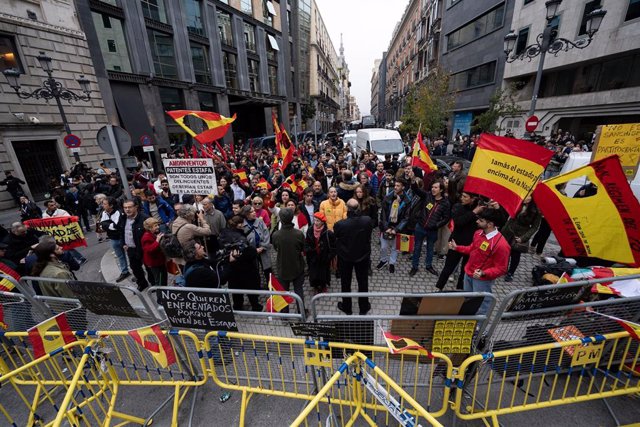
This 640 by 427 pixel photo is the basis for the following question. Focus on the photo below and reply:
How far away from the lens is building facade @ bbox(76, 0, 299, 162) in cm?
1717

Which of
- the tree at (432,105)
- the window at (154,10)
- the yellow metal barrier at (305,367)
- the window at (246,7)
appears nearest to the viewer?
the yellow metal barrier at (305,367)

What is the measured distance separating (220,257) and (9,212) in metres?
15.4

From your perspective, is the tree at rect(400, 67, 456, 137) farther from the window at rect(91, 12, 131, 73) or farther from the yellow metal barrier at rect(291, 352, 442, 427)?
the yellow metal barrier at rect(291, 352, 442, 427)

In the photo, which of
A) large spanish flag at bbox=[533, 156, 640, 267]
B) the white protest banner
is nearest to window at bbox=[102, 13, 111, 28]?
the white protest banner

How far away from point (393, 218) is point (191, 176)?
4.20 m

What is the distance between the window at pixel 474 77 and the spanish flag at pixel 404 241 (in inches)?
1009

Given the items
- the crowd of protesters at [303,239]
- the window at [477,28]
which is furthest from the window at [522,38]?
the crowd of protesters at [303,239]

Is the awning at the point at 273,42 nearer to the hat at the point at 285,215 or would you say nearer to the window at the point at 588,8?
the window at the point at 588,8

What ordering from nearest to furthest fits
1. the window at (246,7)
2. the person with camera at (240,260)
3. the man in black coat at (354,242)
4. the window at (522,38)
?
the person with camera at (240,260) → the man in black coat at (354,242) → the window at (522,38) → the window at (246,7)

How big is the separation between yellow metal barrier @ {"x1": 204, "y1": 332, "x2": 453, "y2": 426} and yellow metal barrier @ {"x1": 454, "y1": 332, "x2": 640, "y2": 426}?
0.93ft

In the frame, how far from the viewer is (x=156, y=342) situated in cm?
291

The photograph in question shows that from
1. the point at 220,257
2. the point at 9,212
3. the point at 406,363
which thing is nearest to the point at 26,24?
the point at 9,212

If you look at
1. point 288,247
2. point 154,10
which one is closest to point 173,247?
point 288,247

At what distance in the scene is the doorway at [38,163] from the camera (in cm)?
1312
